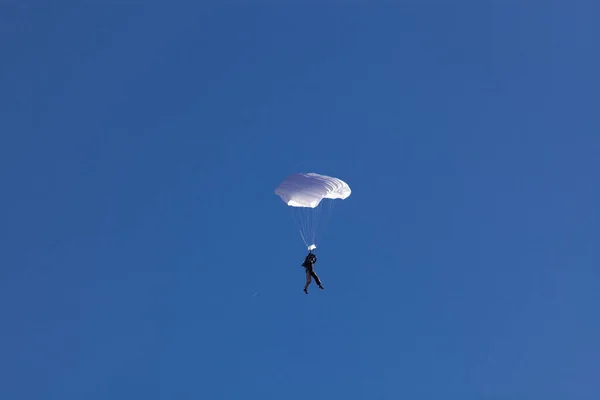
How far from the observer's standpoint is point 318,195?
90688 mm

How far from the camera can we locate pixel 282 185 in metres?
91.4

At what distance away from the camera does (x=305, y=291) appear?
91.9 meters

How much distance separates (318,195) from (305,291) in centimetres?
388

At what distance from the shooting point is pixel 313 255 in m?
92.5

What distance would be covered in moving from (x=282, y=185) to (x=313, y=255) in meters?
3.12

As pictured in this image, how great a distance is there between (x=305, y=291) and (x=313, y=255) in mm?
1498

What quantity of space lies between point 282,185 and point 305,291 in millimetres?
4151

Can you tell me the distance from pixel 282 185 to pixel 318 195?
1564 millimetres
